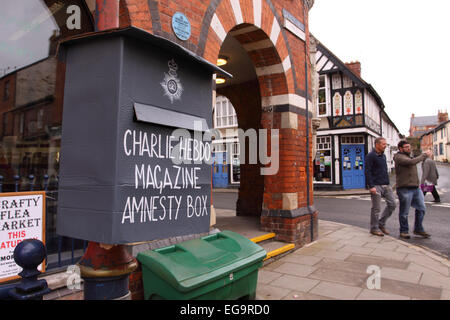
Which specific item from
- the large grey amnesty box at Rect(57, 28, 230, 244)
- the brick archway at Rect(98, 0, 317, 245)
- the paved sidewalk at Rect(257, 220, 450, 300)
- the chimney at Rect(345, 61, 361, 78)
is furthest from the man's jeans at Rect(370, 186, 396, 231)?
the chimney at Rect(345, 61, 361, 78)

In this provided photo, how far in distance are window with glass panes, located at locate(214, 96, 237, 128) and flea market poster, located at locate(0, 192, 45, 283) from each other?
20670mm

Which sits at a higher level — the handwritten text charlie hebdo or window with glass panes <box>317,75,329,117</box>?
window with glass panes <box>317,75,329,117</box>

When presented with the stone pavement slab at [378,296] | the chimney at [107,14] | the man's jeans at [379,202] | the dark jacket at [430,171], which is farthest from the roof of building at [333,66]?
the chimney at [107,14]

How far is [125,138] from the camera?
1796mm

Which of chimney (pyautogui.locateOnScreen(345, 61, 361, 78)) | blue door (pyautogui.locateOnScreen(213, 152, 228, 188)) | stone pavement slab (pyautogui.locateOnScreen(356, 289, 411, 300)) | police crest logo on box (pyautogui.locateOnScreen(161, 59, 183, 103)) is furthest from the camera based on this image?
blue door (pyautogui.locateOnScreen(213, 152, 228, 188))

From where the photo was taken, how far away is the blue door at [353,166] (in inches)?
752

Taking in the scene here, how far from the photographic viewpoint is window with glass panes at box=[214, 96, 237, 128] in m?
23.3

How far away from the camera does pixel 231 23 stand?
438 cm

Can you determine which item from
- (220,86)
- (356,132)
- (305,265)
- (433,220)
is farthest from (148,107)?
(356,132)

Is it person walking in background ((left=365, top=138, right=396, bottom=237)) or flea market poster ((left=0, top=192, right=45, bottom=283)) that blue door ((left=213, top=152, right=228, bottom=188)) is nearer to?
person walking in background ((left=365, top=138, right=396, bottom=237))

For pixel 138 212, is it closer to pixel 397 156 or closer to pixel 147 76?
pixel 147 76

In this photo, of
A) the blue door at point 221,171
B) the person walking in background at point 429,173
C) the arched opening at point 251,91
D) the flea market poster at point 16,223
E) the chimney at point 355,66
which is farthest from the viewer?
the blue door at point 221,171

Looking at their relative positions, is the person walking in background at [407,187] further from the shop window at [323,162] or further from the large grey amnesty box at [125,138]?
the shop window at [323,162]

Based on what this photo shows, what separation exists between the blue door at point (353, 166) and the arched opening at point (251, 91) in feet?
42.2
